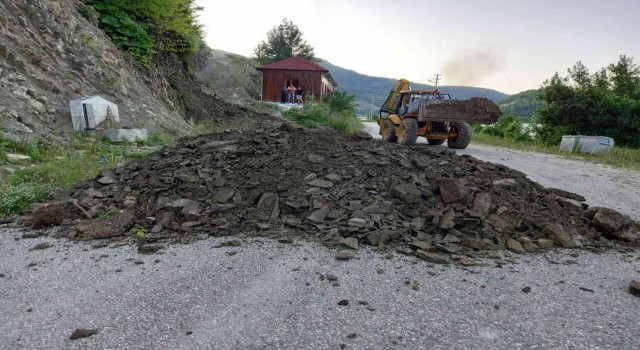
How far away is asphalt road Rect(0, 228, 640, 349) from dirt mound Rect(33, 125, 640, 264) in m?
0.45

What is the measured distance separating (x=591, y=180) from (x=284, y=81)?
98.4ft

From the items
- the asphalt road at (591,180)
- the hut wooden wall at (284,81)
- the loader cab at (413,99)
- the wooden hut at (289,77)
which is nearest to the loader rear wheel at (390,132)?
the loader cab at (413,99)

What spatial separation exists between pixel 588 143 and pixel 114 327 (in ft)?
57.1

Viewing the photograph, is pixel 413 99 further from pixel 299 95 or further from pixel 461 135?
pixel 299 95

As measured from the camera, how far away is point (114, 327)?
8.45 feet

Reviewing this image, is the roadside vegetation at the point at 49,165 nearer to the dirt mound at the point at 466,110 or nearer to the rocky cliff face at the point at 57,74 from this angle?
the rocky cliff face at the point at 57,74

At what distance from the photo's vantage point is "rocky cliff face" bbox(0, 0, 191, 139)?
831 centimetres

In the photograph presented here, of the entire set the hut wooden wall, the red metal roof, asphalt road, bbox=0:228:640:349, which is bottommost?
asphalt road, bbox=0:228:640:349

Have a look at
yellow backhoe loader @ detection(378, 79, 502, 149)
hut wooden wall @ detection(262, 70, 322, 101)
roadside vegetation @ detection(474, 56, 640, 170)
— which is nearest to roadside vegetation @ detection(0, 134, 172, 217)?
yellow backhoe loader @ detection(378, 79, 502, 149)

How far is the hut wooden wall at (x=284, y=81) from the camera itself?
117ft

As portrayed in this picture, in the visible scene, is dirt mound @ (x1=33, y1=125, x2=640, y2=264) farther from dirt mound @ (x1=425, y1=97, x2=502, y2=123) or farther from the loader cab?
the loader cab

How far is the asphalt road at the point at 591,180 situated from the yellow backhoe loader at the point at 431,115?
1793mm

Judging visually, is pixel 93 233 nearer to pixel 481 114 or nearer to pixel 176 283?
pixel 176 283

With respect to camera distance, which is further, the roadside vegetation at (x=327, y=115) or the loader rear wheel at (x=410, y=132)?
the roadside vegetation at (x=327, y=115)
